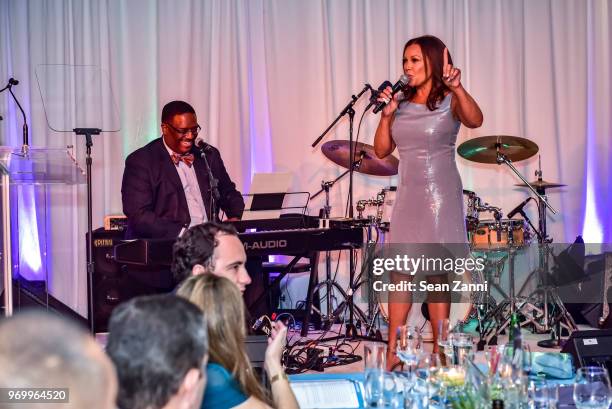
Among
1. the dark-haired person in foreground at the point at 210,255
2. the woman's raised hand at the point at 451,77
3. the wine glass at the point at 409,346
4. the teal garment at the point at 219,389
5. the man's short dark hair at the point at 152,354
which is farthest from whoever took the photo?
the woman's raised hand at the point at 451,77

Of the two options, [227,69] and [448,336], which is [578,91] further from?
[448,336]

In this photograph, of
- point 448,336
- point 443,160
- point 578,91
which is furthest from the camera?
point 578,91

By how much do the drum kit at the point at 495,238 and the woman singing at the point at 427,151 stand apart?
6.14ft

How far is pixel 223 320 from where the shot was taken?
7.68ft

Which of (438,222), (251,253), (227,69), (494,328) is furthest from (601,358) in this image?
(227,69)

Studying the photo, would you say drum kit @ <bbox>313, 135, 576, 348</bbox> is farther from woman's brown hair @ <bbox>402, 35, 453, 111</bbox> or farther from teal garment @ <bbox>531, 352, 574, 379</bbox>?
teal garment @ <bbox>531, 352, 574, 379</bbox>

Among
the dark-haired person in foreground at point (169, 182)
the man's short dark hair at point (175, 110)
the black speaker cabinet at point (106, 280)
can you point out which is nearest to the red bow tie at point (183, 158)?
the dark-haired person in foreground at point (169, 182)

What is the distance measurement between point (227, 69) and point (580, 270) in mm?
3570

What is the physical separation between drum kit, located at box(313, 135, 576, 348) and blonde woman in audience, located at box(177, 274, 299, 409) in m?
3.97

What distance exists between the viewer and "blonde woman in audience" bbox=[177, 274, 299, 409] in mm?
2314

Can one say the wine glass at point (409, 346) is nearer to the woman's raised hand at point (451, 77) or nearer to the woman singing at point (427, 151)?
the woman singing at point (427, 151)

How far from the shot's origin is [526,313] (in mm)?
6785

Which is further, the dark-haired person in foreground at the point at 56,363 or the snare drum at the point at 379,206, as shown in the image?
the snare drum at the point at 379,206

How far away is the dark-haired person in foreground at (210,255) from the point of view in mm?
3113
